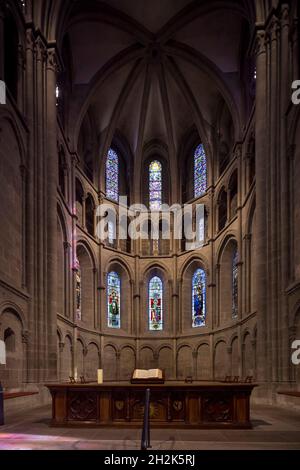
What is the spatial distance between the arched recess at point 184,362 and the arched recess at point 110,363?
4589mm

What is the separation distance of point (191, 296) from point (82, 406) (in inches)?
983

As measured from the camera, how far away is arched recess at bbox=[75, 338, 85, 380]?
29.5 m

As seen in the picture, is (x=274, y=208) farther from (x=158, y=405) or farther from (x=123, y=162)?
(x=123, y=162)

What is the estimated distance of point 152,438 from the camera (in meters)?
10.1

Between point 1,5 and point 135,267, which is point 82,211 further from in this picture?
point 1,5

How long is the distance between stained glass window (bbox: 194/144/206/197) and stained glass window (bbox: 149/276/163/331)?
731 cm

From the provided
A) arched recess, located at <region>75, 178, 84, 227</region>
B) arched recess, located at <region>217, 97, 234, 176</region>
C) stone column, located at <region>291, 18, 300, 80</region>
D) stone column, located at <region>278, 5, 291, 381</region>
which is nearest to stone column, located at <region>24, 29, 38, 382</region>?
stone column, located at <region>278, 5, 291, 381</region>

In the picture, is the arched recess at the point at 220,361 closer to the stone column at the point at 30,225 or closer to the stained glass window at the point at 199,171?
the stained glass window at the point at 199,171

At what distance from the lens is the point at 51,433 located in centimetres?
1080

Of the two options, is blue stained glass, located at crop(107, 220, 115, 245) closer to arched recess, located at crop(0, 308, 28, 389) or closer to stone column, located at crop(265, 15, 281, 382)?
stone column, located at crop(265, 15, 281, 382)

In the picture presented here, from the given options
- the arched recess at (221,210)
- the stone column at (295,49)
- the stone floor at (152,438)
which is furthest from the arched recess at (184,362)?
the stone floor at (152,438)

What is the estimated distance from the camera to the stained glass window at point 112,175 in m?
37.4

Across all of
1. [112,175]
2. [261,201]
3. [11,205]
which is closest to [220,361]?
[261,201]

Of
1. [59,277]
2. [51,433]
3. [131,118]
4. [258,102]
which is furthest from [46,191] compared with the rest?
[131,118]
